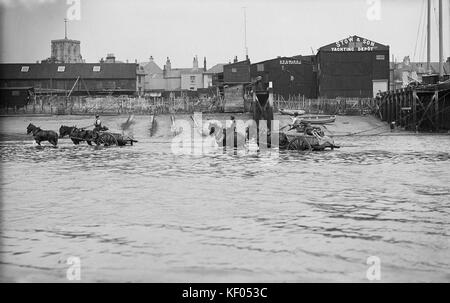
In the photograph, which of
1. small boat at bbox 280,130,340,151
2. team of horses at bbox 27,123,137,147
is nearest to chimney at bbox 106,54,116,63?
team of horses at bbox 27,123,137,147

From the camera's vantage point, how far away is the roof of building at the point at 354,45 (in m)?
66.1

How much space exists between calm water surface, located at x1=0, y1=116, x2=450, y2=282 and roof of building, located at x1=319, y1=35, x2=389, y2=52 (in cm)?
4531

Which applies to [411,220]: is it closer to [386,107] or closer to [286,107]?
[386,107]

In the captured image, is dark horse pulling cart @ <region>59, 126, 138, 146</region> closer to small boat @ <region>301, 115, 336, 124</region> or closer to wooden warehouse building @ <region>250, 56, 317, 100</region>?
small boat @ <region>301, 115, 336, 124</region>

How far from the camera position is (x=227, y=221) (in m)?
11.2

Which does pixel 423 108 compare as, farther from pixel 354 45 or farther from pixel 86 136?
pixel 86 136

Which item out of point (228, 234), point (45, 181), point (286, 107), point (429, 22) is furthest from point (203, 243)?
point (286, 107)

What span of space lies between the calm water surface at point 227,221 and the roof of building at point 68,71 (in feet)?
209

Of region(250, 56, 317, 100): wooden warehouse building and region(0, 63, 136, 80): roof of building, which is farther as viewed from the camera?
region(0, 63, 136, 80): roof of building

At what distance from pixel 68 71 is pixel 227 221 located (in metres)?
77.0

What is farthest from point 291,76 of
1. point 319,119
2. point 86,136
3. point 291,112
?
point 86,136

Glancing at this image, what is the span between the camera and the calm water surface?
793cm

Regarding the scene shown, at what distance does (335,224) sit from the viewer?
35.6ft

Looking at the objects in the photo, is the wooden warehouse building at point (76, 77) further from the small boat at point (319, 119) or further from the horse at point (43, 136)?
the horse at point (43, 136)
